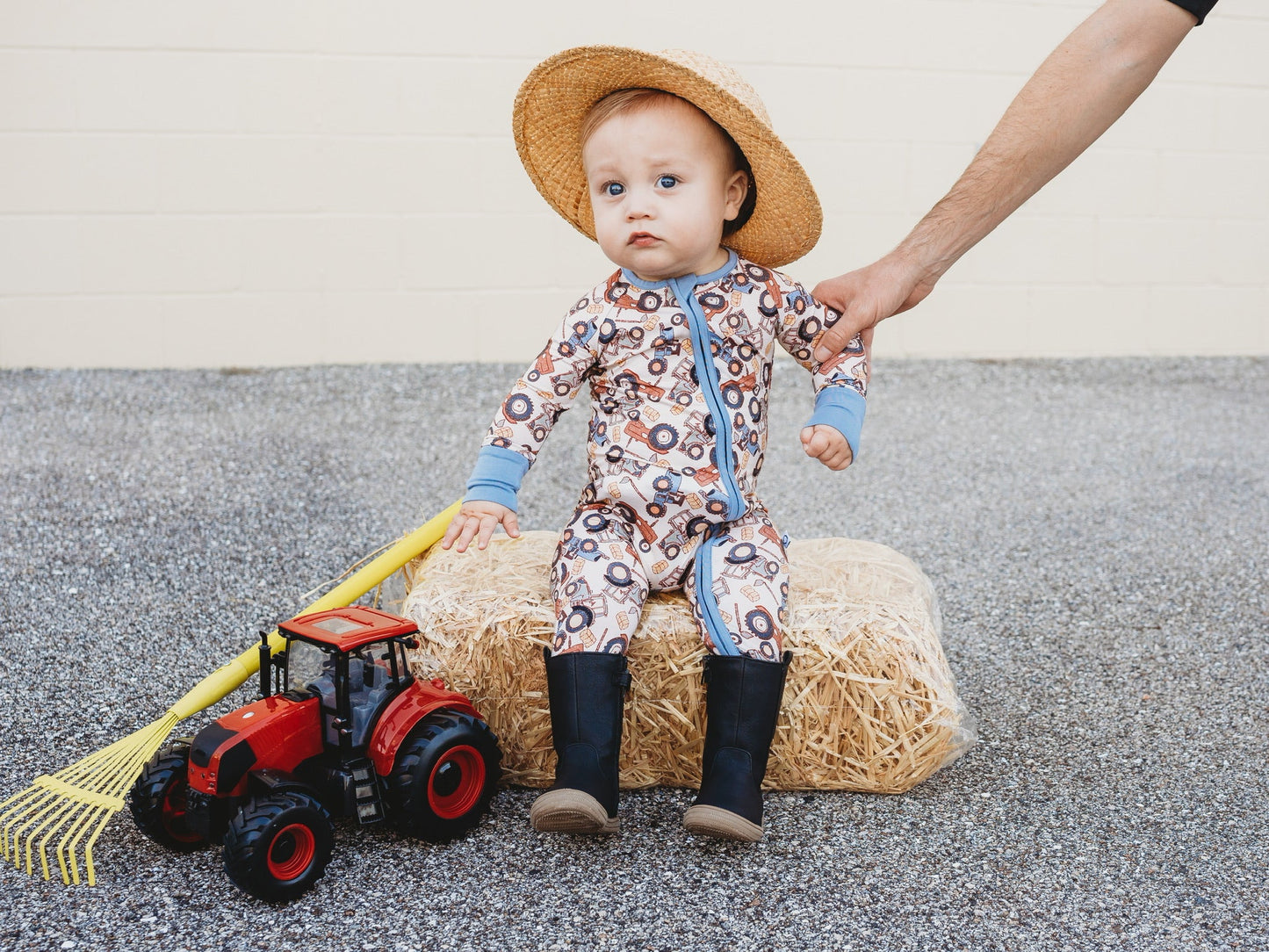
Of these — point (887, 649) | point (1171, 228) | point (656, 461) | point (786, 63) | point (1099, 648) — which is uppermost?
point (786, 63)

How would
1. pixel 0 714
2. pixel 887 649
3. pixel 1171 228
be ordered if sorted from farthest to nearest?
1. pixel 1171 228
2. pixel 0 714
3. pixel 887 649

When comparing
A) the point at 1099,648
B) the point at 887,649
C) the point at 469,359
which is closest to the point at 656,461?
the point at 887,649

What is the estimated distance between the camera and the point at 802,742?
7.02ft

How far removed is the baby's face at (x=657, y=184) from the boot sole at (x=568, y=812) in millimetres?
920

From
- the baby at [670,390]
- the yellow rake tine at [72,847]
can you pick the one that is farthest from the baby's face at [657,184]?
the yellow rake tine at [72,847]

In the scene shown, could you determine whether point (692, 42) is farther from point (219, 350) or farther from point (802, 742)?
point (802, 742)

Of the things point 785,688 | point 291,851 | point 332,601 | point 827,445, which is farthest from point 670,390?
point 291,851

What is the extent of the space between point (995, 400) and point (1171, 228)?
1.39 metres

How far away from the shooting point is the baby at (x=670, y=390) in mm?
1984

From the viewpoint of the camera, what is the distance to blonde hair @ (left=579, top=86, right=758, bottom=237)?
6.75 ft

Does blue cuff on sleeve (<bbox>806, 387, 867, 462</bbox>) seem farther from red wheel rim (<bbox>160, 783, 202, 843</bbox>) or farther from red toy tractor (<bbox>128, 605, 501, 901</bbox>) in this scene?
red wheel rim (<bbox>160, 783, 202, 843</bbox>)

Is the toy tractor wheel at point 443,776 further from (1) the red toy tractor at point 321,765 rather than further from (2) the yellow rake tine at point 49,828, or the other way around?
(2) the yellow rake tine at point 49,828

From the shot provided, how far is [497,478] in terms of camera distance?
207cm

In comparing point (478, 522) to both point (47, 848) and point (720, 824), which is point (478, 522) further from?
point (47, 848)
